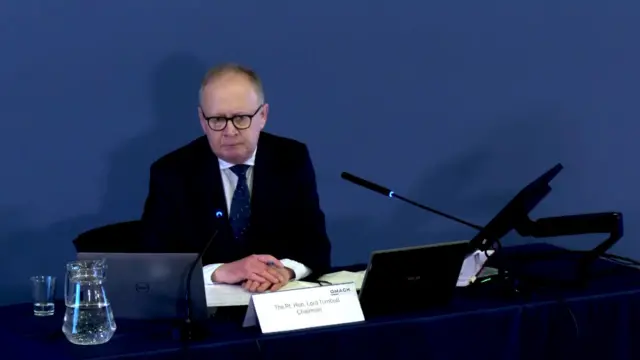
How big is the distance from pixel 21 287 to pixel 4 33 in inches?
31.7

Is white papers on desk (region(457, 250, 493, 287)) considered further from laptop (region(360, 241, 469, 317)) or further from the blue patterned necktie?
the blue patterned necktie

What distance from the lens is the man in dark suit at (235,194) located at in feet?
8.95

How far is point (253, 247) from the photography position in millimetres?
2873

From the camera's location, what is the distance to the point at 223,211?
2.86 meters

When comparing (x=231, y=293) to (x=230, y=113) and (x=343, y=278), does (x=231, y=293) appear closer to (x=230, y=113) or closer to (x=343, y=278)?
(x=343, y=278)

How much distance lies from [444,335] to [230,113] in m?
0.81

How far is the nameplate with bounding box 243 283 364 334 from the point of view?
7.45 ft

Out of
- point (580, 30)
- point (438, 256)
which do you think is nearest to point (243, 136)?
point (438, 256)

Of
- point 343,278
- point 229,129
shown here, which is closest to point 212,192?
point 229,129

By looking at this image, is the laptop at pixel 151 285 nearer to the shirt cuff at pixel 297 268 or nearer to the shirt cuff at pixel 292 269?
the shirt cuff at pixel 292 269

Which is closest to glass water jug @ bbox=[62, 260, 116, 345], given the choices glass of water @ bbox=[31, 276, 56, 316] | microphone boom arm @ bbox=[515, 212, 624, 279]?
glass of water @ bbox=[31, 276, 56, 316]

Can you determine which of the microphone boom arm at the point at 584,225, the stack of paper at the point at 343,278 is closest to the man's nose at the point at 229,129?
the stack of paper at the point at 343,278

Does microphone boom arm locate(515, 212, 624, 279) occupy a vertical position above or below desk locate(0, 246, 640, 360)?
above

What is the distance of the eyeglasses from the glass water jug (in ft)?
2.09
